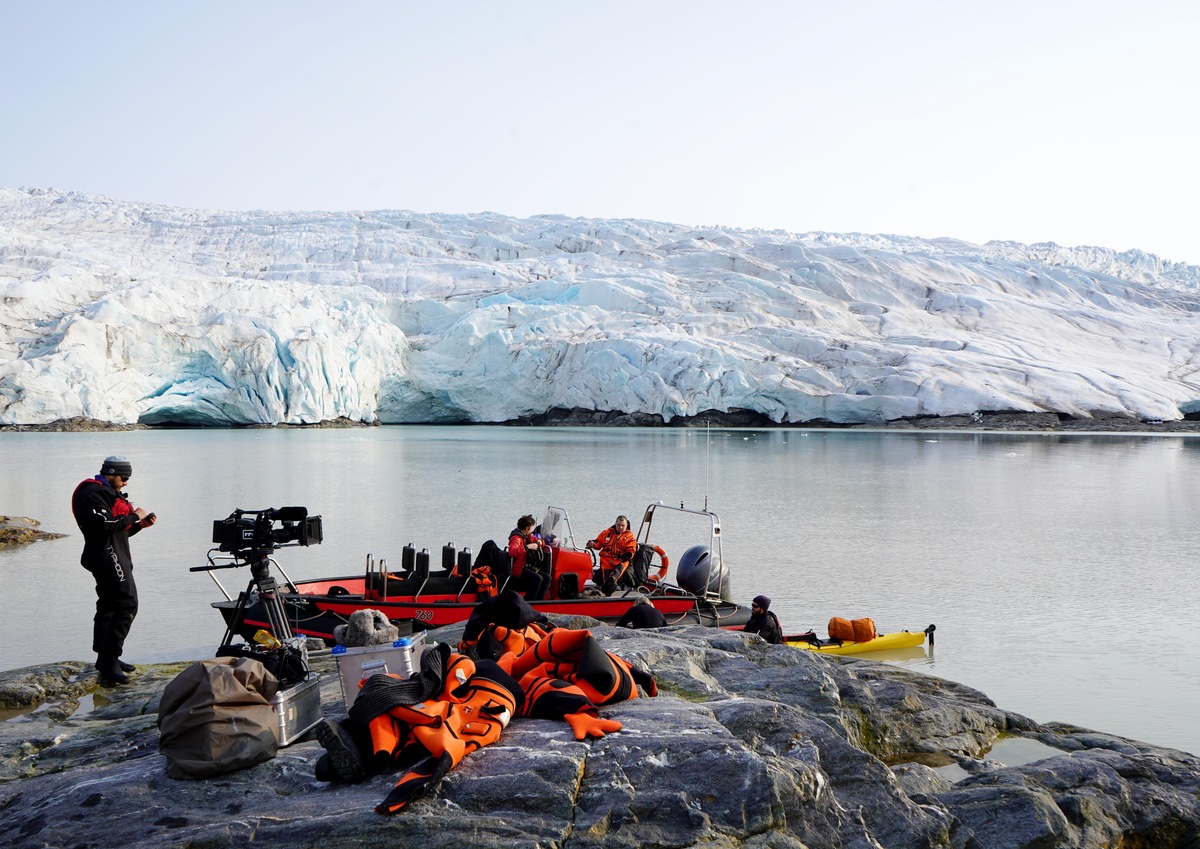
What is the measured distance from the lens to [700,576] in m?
8.91

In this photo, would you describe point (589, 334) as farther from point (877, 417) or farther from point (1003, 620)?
point (1003, 620)

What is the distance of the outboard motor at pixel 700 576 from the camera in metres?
8.91

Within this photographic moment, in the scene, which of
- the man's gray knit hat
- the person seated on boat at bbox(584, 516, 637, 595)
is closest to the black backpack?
the person seated on boat at bbox(584, 516, 637, 595)

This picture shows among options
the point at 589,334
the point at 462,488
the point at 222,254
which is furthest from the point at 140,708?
the point at 222,254

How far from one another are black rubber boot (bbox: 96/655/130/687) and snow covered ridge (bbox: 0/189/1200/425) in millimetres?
33432

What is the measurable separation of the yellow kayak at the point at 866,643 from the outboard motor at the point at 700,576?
872 millimetres

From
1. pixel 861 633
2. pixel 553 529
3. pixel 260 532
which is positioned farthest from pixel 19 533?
pixel 861 633

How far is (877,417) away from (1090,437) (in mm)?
11406

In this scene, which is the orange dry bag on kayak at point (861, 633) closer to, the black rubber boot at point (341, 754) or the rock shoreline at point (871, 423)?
the black rubber boot at point (341, 754)

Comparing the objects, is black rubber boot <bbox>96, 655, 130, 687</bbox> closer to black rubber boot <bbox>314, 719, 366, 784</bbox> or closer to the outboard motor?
black rubber boot <bbox>314, 719, 366, 784</bbox>

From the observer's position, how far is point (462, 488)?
21.7 meters

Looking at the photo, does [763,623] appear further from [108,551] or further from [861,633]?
[108,551]

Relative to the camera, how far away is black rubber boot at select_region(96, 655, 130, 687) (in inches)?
241

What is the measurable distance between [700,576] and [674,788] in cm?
570
